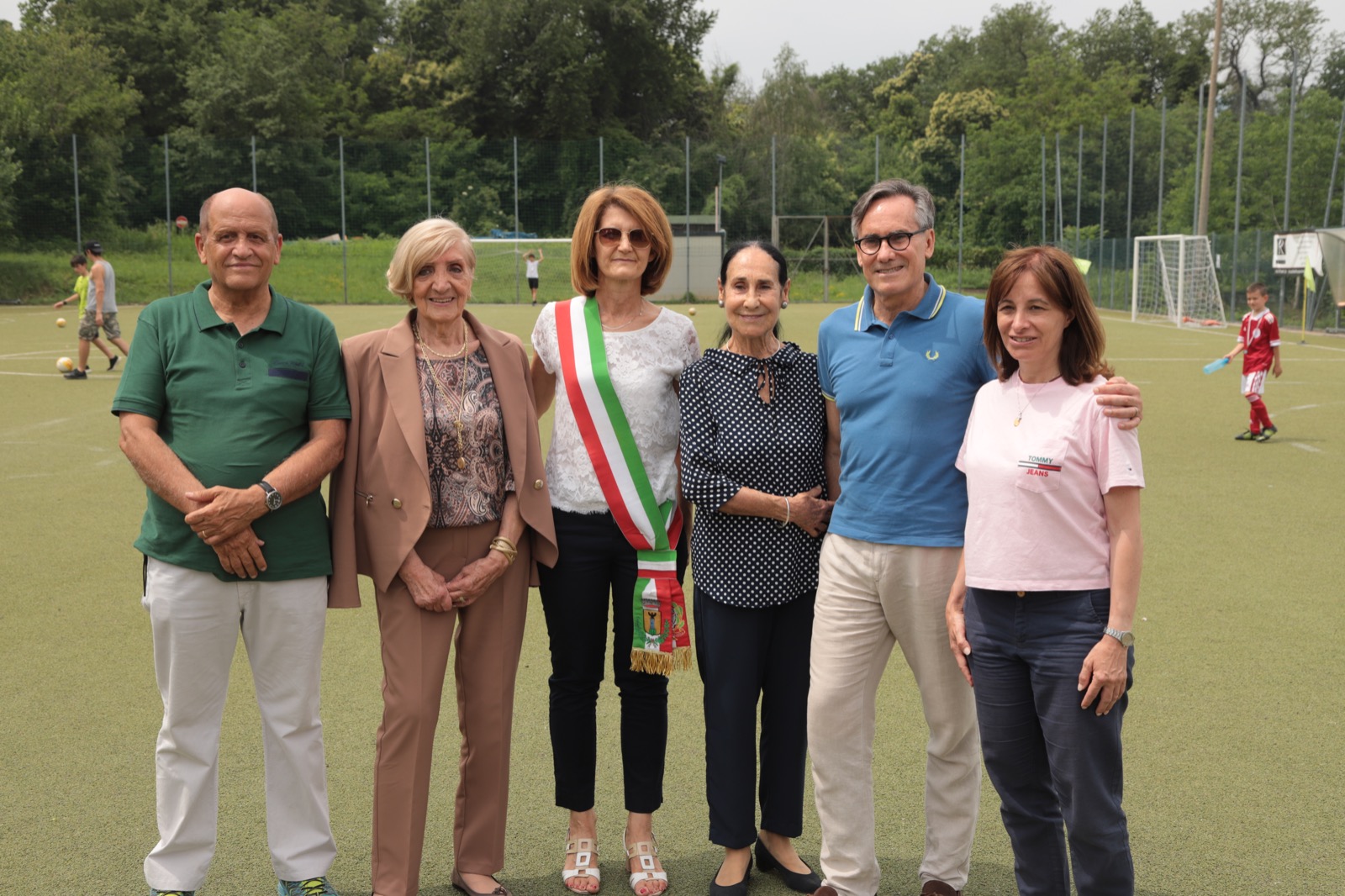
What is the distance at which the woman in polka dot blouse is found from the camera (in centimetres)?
342

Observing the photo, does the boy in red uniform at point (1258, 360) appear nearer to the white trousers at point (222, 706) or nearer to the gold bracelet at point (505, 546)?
Result: the gold bracelet at point (505, 546)

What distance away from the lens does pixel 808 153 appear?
43.1 metres

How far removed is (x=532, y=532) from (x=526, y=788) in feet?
3.52

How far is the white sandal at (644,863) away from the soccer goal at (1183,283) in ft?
91.5

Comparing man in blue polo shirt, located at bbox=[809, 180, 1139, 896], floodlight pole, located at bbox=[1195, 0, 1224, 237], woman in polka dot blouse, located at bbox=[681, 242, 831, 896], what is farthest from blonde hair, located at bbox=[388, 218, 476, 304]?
floodlight pole, located at bbox=[1195, 0, 1224, 237]

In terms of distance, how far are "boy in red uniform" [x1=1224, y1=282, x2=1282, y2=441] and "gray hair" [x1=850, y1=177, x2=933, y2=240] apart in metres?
9.55

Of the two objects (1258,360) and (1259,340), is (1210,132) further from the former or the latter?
(1258,360)

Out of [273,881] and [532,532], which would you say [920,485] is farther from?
[273,881]

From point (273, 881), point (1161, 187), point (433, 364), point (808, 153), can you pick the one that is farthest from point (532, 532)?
point (808, 153)

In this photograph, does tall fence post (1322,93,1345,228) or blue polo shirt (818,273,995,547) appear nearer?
blue polo shirt (818,273,995,547)

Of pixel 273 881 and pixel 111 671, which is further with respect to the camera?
pixel 111 671

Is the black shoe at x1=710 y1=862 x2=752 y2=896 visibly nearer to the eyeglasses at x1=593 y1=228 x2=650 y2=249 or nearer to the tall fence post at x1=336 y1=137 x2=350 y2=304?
the eyeglasses at x1=593 y1=228 x2=650 y2=249

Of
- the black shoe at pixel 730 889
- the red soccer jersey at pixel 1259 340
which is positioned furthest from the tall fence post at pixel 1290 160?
the black shoe at pixel 730 889

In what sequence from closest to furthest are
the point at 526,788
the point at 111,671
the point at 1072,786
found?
the point at 1072,786, the point at 526,788, the point at 111,671
